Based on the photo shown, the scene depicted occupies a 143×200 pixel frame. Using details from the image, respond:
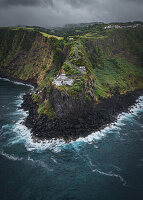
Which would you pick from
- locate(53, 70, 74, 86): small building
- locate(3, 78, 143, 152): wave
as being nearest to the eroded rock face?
locate(53, 70, 74, 86): small building

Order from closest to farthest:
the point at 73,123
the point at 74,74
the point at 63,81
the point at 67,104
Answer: the point at 73,123 < the point at 67,104 < the point at 63,81 < the point at 74,74

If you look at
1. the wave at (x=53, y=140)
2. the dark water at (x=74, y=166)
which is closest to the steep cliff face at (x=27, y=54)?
the wave at (x=53, y=140)

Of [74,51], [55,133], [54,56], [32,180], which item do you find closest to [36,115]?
[55,133]

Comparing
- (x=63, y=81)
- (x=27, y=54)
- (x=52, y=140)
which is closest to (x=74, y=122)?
(x=52, y=140)

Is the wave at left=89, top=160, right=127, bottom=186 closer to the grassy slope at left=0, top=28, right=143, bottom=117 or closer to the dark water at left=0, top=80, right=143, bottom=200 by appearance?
the dark water at left=0, top=80, right=143, bottom=200

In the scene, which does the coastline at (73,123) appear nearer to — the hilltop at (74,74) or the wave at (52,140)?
the hilltop at (74,74)

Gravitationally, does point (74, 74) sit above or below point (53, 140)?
above

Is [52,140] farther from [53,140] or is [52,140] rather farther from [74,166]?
[74,166]
